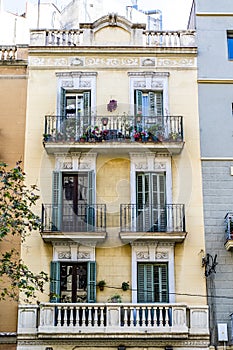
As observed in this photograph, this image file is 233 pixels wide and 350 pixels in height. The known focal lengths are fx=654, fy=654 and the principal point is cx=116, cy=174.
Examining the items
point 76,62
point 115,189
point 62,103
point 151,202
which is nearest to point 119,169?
point 115,189

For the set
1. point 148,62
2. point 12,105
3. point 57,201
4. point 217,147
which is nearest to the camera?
point 57,201

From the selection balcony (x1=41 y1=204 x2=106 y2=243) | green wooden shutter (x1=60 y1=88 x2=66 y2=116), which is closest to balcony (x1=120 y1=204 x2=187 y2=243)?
balcony (x1=41 y1=204 x2=106 y2=243)

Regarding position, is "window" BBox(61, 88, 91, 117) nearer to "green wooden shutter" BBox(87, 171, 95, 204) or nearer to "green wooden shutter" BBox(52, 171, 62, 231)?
"green wooden shutter" BBox(87, 171, 95, 204)

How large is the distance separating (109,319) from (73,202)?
4286 millimetres

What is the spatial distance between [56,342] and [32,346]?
0.77 m

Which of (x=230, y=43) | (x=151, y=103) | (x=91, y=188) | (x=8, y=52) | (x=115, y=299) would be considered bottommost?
(x=115, y=299)

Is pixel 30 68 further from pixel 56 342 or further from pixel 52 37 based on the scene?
pixel 56 342

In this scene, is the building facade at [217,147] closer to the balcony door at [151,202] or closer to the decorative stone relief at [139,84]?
the balcony door at [151,202]

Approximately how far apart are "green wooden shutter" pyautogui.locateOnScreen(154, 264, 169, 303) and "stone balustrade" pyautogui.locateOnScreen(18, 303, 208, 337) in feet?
2.52

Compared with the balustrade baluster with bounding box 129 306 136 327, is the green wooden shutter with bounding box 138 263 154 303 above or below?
above

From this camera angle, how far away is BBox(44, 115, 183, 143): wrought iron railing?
2277 centimetres

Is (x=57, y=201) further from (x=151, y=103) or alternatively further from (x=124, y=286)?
(x=151, y=103)

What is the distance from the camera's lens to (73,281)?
21.5 meters

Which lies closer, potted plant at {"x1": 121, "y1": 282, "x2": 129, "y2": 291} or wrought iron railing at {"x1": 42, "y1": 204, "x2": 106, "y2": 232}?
potted plant at {"x1": 121, "y1": 282, "x2": 129, "y2": 291}
